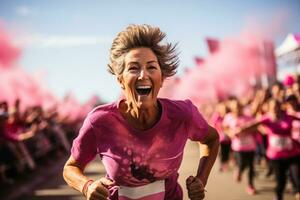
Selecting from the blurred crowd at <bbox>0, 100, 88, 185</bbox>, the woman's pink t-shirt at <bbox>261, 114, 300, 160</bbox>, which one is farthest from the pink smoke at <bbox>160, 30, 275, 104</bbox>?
the woman's pink t-shirt at <bbox>261, 114, 300, 160</bbox>

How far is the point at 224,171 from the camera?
37.2ft

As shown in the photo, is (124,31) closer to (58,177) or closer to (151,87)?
(151,87)

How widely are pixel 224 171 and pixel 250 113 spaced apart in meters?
2.17

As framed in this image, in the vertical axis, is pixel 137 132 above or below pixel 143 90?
below

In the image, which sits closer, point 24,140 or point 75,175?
point 75,175

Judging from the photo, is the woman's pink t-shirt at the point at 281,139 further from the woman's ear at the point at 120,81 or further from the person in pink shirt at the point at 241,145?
the woman's ear at the point at 120,81

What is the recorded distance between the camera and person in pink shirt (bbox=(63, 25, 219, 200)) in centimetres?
257

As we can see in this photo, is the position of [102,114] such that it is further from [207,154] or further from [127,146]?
[207,154]

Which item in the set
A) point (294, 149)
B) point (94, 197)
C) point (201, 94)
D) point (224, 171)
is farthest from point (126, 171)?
point (201, 94)

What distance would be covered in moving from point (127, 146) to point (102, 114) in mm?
228

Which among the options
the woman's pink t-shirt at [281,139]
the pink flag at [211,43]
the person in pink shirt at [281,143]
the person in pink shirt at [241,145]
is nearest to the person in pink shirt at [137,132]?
the person in pink shirt at [281,143]

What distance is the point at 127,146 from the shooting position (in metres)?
2.57

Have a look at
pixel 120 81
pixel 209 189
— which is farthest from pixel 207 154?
pixel 209 189

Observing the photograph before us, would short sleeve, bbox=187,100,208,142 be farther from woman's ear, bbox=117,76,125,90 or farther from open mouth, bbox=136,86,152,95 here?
woman's ear, bbox=117,76,125,90
